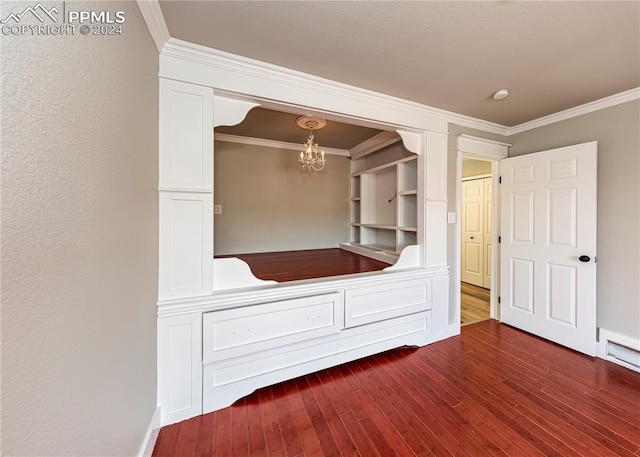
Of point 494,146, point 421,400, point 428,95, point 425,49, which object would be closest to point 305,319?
point 421,400

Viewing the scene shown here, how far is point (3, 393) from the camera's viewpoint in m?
0.52

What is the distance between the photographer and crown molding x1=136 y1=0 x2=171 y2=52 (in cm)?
123

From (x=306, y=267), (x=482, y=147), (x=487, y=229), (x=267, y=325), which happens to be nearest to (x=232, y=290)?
(x=267, y=325)

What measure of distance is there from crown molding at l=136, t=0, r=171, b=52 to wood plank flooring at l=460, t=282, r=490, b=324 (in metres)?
3.96

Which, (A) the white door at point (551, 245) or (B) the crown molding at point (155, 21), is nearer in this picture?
(B) the crown molding at point (155, 21)

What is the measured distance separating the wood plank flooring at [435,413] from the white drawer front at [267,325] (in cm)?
40

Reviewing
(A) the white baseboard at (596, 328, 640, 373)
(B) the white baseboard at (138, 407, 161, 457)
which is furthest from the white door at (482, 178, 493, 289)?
(B) the white baseboard at (138, 407, 161, 457)

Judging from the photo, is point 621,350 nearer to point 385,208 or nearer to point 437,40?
point 385,208

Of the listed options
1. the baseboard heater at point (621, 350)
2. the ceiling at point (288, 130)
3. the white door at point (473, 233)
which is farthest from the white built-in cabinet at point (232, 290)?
the white door at point (473, 233)

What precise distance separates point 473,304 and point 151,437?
4072mm

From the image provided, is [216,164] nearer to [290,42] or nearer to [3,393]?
[290,42]

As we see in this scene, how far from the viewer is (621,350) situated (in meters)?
2.23

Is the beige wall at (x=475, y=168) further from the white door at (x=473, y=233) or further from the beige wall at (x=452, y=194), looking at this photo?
the beige wall at (x=452, y=194)

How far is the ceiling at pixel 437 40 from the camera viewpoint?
132cm
